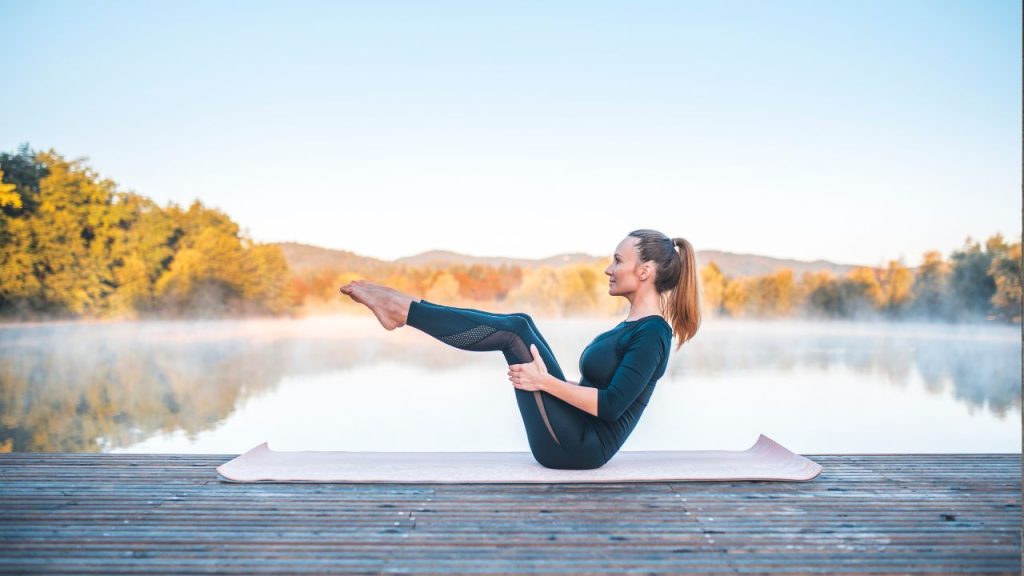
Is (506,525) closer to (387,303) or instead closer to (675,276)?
(387,303)

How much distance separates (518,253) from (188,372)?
7.40m

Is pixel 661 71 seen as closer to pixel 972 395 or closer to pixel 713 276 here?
pixel 713 276

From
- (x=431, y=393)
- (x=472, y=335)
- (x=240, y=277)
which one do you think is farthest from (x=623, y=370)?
(x=240, y=277)

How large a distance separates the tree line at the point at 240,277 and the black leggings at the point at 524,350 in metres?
12.5

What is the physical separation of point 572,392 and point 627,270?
1.76 feet

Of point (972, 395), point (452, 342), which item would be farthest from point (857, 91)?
point (452, 342)

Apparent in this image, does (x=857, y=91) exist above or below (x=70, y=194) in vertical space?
above

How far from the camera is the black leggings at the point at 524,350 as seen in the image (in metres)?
2.64

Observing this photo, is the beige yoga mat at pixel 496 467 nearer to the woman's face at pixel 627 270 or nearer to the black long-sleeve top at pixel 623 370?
the black long-sleeve top at pixel 623 370

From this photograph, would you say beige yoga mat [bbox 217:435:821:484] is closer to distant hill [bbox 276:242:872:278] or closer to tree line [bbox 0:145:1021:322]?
tree line [bbox 0:145:1021:322]

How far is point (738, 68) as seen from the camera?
13.3 meters

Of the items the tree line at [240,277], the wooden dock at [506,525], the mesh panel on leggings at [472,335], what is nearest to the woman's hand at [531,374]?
the mesh panel on leggings at [472,335]

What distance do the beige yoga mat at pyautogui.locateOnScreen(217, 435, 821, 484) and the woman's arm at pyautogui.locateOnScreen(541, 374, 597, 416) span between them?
320 mm

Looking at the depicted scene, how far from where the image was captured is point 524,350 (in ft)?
8.84
